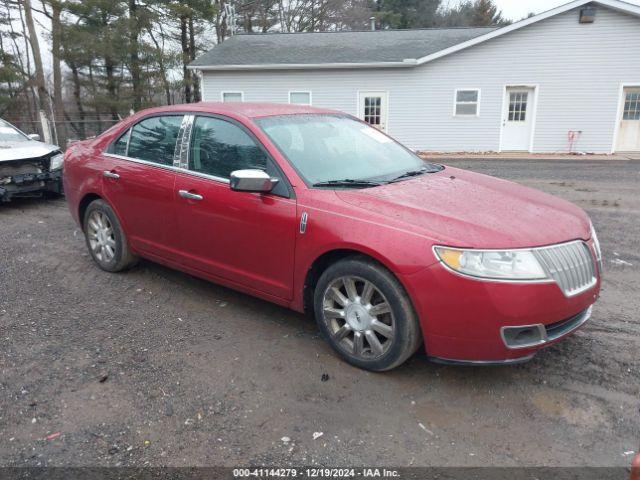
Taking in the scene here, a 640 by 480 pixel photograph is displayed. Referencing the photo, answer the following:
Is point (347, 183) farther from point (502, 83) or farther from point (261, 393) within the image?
point (502, 83)

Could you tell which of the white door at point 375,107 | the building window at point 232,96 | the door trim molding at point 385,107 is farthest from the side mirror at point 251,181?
the building window at point 232,96

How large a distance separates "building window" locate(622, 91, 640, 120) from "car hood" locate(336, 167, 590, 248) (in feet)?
55.5

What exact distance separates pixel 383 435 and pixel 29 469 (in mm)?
1770

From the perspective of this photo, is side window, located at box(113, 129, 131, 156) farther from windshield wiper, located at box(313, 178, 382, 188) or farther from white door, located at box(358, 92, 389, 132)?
white door, located at box(358, 92, 389, 132)

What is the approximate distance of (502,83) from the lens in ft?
58.3

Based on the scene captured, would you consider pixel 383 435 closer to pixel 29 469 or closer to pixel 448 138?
pixel 29 469

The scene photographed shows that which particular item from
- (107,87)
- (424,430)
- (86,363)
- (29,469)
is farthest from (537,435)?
(107,87)

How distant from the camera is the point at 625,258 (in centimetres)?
541

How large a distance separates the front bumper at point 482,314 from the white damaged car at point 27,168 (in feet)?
24.2

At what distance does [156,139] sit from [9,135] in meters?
6.26

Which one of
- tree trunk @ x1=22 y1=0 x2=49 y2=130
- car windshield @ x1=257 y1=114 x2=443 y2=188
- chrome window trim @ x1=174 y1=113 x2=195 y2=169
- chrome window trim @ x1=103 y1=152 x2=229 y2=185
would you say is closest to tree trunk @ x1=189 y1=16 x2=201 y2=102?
tree trunk @ x1=22 y1=0 x2=49 y2=130

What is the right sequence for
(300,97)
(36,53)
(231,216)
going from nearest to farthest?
(231,216) < (300,97) < (36,53)

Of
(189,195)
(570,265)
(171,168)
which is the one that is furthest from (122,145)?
(570,265)

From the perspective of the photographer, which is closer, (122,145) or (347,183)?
(347,183)
